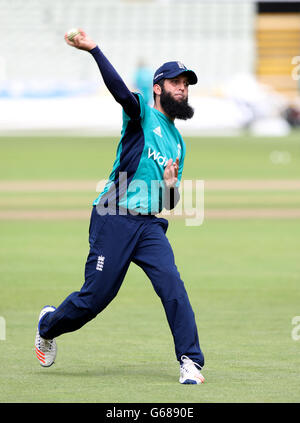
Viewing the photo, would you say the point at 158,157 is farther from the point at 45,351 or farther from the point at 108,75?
the point at 45,351

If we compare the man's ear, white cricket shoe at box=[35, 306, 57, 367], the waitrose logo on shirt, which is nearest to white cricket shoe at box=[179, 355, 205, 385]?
white cricket shoe at box=[35, 306, 57, 367]

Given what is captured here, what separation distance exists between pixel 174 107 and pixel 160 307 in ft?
11.7

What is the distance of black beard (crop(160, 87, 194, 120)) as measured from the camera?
680 centimetres

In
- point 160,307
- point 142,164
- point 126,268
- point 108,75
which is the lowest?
point 126,268

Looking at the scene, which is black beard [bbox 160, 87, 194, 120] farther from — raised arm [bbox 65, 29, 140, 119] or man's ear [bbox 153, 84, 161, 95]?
raised arm [bbox 65, 29, 140, 119]

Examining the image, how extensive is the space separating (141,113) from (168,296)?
1.25m

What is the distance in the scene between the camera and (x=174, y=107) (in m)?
6.80

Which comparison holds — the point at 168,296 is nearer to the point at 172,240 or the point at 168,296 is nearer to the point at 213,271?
the point at 213,271

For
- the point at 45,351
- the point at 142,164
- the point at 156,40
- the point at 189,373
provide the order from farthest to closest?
the point at 156,40
the point at 45,351
the point at 142,164
the point at 189,373

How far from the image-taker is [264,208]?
19.9 meters

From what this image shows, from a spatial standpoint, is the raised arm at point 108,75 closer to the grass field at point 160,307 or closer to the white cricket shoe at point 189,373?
the white cricket shoe at point 189,373

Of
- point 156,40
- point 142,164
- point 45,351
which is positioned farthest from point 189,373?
point 156,40
